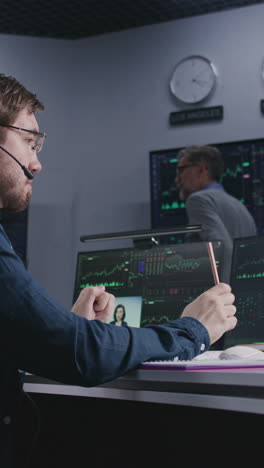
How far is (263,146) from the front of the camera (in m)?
4.23

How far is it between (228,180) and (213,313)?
3164mm

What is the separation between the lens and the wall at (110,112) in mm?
4512

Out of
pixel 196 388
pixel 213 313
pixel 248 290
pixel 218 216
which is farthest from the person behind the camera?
pixel 218 216

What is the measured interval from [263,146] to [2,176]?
316 cm

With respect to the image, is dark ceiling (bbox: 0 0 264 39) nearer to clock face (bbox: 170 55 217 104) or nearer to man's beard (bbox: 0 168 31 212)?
clock face (bbox: 170 55 217 104)

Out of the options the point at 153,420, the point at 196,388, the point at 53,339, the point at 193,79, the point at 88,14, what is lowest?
the point at 153,420

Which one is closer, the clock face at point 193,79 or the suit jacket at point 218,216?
the suit jacket at point 218,216

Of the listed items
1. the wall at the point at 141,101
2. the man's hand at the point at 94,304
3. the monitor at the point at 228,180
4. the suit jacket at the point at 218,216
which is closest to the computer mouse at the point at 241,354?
the man's hand at the point at 94,304

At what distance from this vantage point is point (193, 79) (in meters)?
4.58

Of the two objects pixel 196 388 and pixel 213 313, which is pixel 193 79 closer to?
pixel 213 313

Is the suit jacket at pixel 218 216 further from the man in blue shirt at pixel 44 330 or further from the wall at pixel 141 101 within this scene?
the man in blue shirt at pixel 44 330

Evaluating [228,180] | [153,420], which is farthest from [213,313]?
[228,180]

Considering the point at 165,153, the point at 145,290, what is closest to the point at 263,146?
the point at 165,153

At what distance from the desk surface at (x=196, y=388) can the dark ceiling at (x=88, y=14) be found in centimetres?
379
